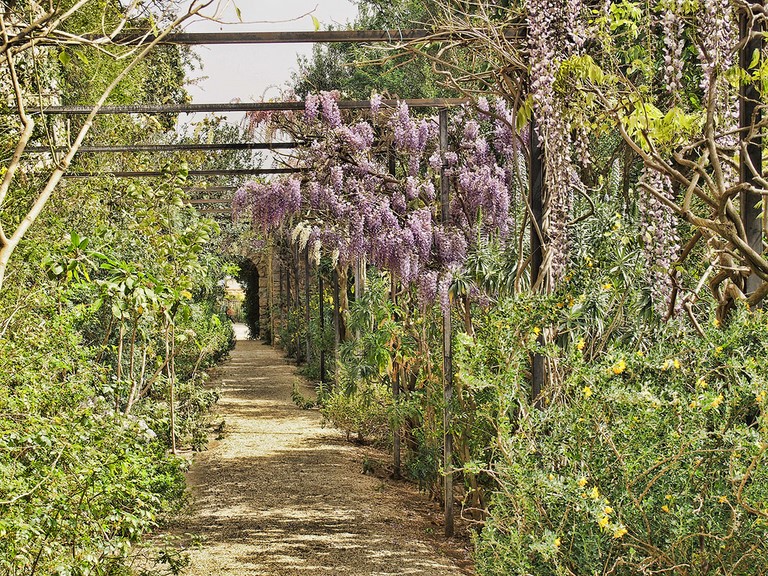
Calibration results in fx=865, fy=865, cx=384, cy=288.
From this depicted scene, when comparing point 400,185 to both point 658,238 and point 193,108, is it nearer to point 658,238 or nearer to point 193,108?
point 193,108

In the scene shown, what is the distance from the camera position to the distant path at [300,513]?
4.46 m

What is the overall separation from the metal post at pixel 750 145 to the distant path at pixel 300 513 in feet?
7.66

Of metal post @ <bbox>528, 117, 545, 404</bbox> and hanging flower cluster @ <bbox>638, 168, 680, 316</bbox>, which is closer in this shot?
hanging flower cluster @ <bbox>638, 168, 680, 316</bbox>

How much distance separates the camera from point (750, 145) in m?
2.86

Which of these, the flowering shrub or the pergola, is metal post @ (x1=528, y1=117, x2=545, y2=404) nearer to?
the pergola

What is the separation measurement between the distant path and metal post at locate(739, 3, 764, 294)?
92.0 inches

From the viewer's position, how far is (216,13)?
2.68 metres

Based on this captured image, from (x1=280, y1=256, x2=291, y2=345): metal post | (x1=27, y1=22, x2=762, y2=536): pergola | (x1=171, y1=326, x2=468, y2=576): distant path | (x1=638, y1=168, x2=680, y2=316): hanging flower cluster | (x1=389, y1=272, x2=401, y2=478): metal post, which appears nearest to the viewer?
A: (x1=27, y1=22, x2=762, y2=536): pergola

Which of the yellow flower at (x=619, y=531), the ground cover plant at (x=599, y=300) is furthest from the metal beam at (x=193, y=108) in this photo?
the yellow flower at (x=619, y=531)

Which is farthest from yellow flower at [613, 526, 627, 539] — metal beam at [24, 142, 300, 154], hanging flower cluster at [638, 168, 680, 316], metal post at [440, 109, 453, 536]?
metal beam at [24, 142, 300, 154]

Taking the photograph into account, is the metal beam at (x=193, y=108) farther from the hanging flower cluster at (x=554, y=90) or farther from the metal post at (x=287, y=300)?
Answer: the metal post at (x=287, y=300)

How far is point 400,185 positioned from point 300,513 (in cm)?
234

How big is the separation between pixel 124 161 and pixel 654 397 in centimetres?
730

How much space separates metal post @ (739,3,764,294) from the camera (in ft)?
8.71
